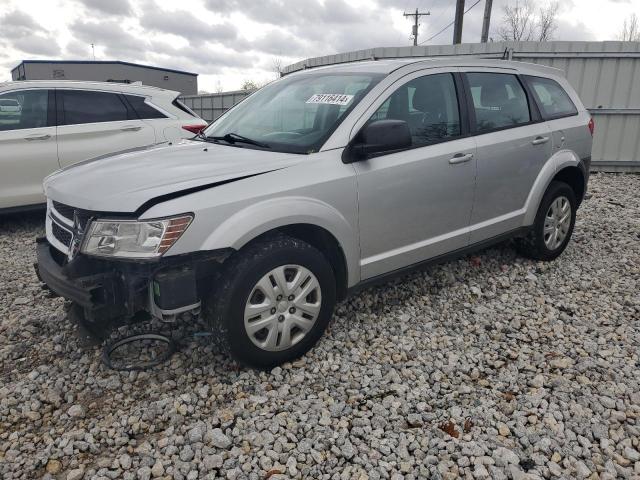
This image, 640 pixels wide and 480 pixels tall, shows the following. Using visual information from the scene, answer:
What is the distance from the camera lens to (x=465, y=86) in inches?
148

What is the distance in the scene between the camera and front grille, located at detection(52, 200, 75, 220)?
2.77 metres

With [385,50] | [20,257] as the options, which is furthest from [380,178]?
[385,50]

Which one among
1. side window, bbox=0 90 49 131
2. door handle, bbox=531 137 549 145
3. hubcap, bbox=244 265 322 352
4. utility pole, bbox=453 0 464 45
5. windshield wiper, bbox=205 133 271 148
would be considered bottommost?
hubcap, bbox=244 265 322 352

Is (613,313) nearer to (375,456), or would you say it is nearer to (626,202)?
(375,456)

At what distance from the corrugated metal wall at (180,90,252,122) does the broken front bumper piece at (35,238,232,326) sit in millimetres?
9654

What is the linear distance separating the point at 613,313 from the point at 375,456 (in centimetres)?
245

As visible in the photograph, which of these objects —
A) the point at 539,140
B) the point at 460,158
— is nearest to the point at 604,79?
the point at 539,140

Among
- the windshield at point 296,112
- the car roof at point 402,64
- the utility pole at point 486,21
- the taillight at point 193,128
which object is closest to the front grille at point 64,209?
the windshield at point 296,112

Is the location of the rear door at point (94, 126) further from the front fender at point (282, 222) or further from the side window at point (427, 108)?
the front fender at point (282, 222)

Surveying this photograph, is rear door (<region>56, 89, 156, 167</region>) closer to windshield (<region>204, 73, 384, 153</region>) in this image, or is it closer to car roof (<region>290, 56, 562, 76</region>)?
windshield (<region>204, 73, 384, 153</region>)

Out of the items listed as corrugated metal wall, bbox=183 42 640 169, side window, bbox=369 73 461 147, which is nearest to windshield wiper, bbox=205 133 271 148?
side window, bbox=369 73 461 147

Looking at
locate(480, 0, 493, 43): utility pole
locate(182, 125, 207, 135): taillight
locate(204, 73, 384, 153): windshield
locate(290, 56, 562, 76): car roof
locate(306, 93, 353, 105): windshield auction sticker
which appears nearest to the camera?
locate(204, 73, 384, 153): windshield

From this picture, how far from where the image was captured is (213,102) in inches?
496

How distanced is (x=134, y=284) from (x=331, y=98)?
1.70 m
